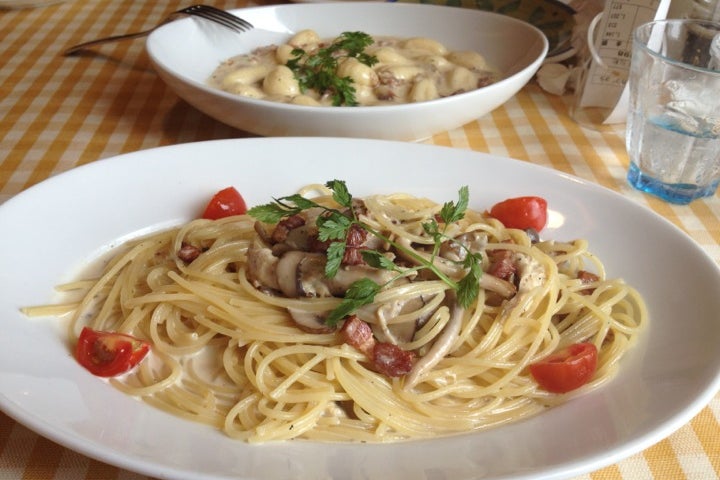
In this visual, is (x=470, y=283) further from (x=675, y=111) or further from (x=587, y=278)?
(x=675, y=111)

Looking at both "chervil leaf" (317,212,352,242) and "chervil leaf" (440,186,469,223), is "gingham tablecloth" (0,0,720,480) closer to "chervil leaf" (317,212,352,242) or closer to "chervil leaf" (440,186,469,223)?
"chervil leaf" (440,186,469,223)

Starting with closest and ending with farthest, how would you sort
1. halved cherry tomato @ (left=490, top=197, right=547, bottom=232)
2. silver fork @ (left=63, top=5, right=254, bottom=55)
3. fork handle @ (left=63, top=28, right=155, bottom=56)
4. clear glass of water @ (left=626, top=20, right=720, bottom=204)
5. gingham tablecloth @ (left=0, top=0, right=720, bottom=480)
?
halved cherry tomato @ (left=490, top=197, right=547, bottom=232), clear glass of water @ (left=626, top=20, right=720, bottom=204), gingham tablecloth @ (left=0, top=0, right=720, bottom=480), silver fork @ (left=63, top=5, right=254, bottom=55), fork handle @ (left=63, top=28, right=155, bottom=56)

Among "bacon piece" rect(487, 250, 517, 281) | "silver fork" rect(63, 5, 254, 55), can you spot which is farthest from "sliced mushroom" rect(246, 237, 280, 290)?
"silver fork" rect(63, 5, 254, 55)

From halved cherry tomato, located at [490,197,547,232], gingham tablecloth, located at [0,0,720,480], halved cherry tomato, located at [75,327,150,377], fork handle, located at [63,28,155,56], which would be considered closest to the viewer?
halved cherry tomato, located at [75,327,150,377]

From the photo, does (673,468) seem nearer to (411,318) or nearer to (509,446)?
(509,446)

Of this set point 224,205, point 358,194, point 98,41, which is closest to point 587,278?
point 358,194

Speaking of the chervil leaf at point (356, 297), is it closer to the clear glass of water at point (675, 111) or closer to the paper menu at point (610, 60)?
the clear glass of water at point (675, 111)

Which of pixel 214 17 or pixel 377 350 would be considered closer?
pixel 377 350
